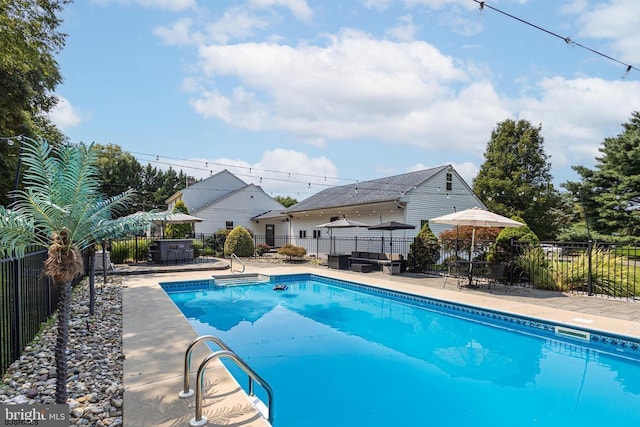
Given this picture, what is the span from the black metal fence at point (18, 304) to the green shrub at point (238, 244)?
13768 millimetres

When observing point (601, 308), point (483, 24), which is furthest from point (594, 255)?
point (483, 24)

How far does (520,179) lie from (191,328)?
91.7 feet

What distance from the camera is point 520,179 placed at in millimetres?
27375

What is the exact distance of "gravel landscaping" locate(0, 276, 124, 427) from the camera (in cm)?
318

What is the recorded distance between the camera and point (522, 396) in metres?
4.43

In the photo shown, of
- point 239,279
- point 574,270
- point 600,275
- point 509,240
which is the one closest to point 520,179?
point 509,240

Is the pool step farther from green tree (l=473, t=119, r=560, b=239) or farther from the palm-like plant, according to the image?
green tree (l=473, t=119, r=560, b=239)

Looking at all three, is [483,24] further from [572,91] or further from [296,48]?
[296,48]

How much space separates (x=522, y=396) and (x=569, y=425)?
2.29 ft

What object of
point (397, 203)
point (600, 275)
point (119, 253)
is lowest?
point (600, 275)

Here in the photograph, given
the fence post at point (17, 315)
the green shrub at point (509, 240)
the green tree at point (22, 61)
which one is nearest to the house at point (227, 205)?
the green tree at point (22, 61)

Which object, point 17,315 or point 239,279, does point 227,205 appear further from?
point 17,315

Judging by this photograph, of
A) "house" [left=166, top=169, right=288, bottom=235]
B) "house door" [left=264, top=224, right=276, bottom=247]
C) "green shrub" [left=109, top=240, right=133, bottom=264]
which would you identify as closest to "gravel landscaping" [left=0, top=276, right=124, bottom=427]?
"green shrub" [left=109, top=240, right=133, bottom=264]

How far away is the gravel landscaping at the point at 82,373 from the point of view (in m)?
3.18
